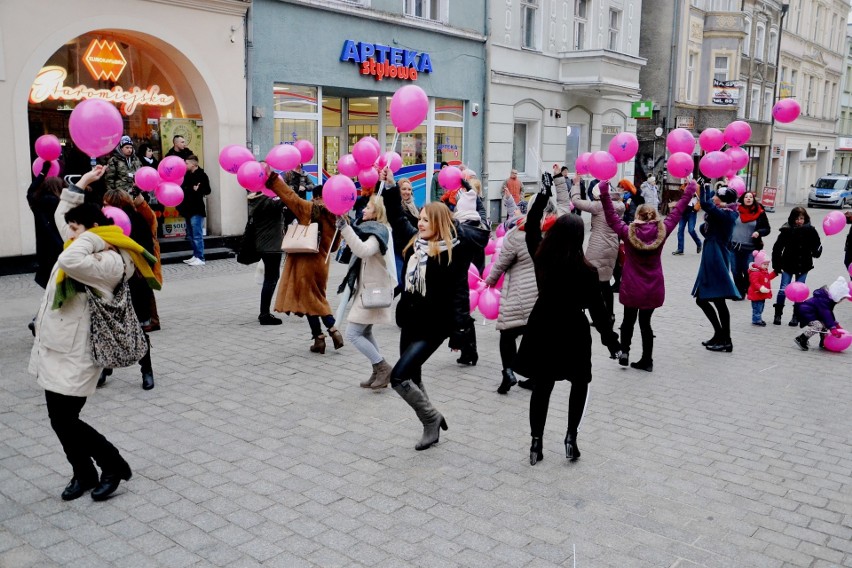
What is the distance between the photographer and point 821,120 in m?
47.9

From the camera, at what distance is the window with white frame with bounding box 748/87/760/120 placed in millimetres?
38281

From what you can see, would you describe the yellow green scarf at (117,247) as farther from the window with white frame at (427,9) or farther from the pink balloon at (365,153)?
the window with white frame at (427,9)

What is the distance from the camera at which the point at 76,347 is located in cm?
438

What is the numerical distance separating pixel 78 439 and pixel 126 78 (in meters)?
11.1

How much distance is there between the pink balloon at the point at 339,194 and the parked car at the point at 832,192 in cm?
3860

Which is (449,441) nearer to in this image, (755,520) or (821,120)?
(755,520)

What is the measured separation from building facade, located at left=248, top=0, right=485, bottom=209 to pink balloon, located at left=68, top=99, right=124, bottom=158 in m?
9.43

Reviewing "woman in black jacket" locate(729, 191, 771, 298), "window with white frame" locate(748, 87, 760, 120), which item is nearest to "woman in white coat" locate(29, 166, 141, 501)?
"woman in black jacket" locate(729, 191, 771, 298)

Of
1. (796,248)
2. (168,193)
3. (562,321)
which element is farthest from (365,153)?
(796,248)

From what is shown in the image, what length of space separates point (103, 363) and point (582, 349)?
9.97 ft

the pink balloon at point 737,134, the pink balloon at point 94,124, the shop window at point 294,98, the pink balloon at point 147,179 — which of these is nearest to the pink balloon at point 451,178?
the pink balloon at point 737,134

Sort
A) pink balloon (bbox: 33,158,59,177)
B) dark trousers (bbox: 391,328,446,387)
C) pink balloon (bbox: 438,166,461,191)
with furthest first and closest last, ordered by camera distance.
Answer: pink balloon (bbox: 438,166,461,191)
pink balloon (bbox: 33,158,59,177)
dark trousers (bbox: 391,328,446,387)

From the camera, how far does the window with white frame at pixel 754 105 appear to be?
38281mm

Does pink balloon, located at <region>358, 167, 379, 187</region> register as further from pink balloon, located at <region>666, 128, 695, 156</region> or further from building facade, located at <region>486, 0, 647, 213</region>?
building facade, located at <region>486, 0, 647, 213</region>
